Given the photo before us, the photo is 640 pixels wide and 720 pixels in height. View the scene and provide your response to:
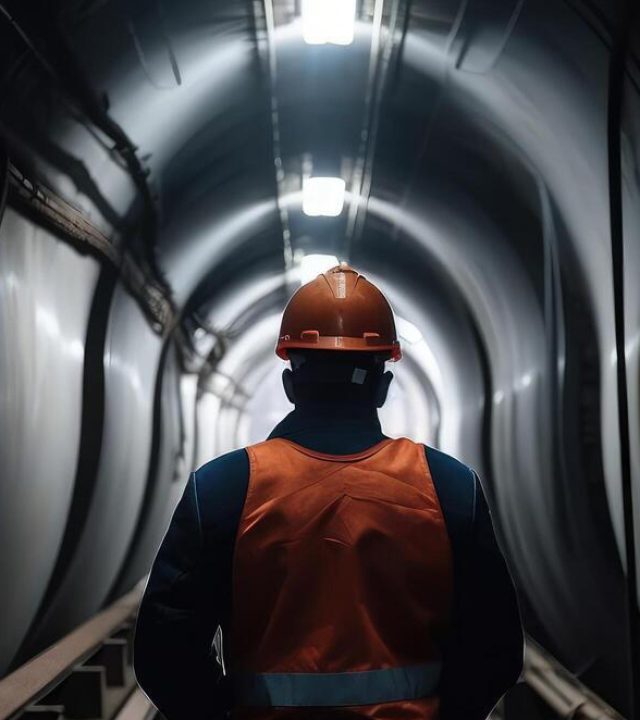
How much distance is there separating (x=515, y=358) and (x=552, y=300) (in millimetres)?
1339

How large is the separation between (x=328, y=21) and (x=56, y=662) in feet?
11.0

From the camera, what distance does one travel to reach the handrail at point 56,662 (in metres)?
3.77

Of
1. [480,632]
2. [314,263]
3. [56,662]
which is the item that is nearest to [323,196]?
[314,263]

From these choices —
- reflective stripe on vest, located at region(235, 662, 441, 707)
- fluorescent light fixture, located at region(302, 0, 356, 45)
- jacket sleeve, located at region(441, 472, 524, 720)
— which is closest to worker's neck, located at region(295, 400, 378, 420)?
jacket sleeve, located at region(441, 472, 524, 720)

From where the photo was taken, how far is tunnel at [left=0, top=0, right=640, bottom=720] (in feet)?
12.8

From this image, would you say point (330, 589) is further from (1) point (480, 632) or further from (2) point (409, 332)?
(2) point (409, 332)

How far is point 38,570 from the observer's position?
449 cm

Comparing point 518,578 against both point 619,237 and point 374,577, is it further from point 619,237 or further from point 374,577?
point 374,577

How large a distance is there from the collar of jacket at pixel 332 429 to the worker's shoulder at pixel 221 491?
0.54ft

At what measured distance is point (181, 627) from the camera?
2.23 metres

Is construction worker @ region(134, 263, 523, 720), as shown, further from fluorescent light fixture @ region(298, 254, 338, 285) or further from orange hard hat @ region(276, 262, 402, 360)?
fluorescent light fixture @ region(298, 254, 338, 285)

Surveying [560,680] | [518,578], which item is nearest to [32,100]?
[560,680]

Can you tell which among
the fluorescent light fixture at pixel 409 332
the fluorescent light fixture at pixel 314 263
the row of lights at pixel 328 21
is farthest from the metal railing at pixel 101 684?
the fluorescent light fixture at pixel 409 332

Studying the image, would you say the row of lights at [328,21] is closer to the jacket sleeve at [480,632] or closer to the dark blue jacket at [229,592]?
the dark blue jacket at [229,592]
